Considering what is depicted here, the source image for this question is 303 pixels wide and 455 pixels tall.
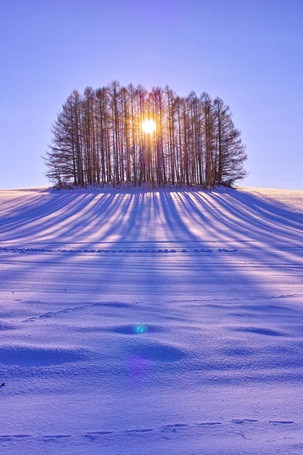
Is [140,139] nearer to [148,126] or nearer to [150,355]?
[148,126]

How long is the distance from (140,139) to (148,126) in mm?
1271

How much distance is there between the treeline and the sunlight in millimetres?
274

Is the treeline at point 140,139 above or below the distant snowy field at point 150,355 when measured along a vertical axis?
above

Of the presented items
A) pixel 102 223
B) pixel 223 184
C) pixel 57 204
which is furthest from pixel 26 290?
pixel 223 184

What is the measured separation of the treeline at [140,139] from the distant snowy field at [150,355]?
26.0 metres

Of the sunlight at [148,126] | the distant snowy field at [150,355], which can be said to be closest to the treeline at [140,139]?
the sunlight at [148,126]

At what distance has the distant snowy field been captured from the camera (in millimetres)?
2027

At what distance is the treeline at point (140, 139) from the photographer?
1313 inches

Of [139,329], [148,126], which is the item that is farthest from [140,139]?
[139,329]

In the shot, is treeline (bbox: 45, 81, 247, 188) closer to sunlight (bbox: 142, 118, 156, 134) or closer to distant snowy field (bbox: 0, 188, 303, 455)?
sunlight (bbox: 142, 118, 156, 134)

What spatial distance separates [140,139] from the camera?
3406cm

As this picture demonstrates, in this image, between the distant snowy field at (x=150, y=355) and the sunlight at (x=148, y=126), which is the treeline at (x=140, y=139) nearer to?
the sunlight at (x=148, y=126)

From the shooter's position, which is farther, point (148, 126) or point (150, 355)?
point (148, 126)

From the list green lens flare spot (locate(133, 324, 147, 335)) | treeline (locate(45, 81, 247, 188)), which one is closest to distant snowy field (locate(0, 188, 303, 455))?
green lens flare spot (locate(133, 324, 147, 335))
